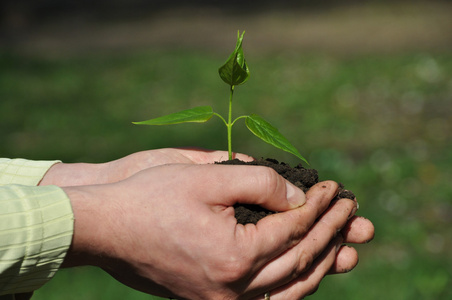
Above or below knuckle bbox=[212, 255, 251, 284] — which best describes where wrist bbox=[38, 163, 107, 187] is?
above

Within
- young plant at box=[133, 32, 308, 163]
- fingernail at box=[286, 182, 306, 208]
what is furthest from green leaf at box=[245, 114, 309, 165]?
fingernail at box=[286, 182, 306, 208]

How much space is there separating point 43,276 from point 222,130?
420 centimetres

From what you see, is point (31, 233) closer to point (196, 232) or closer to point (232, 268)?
point (196, 232)

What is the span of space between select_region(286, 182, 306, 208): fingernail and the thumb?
0.01 meters

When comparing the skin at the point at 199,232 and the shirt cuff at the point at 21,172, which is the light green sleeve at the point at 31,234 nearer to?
the skin at the point at 199,232

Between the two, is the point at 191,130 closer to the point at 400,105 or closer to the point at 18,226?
the point at 400,105

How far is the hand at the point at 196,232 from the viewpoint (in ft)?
5.80

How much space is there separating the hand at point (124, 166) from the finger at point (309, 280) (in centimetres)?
52

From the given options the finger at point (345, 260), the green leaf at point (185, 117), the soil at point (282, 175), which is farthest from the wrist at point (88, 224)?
the finger at point (345, 260)

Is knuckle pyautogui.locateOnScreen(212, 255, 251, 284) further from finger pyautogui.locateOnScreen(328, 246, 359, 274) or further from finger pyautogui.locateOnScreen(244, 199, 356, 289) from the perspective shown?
finger pyautogui.locateOnScreen(328, 246, 359, 274)

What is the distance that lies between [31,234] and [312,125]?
4470 mm

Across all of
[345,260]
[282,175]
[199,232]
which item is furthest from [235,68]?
[345,260]

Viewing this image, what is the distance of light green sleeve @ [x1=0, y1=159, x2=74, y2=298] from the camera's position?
1671mm

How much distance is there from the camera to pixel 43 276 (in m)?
1.79
